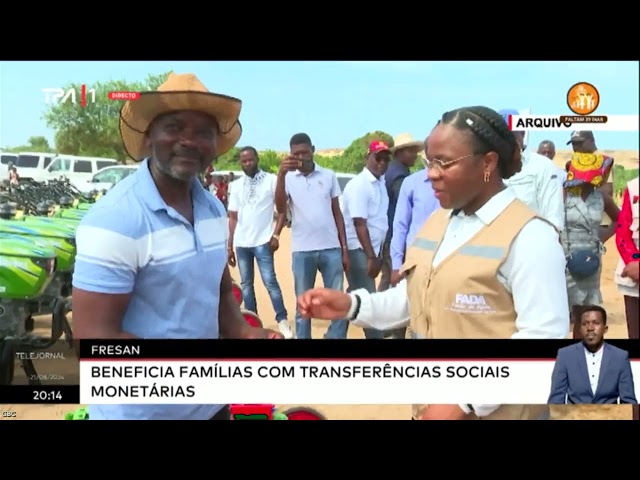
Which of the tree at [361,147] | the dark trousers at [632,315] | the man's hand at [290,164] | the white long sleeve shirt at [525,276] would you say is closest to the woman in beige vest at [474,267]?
the white long sleeve shirt at [525,276]

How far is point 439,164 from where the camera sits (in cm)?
347

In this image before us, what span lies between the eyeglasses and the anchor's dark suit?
1.02m

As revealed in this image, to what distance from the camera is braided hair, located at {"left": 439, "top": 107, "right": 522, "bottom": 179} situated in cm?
339

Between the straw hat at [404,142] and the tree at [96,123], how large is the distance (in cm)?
111

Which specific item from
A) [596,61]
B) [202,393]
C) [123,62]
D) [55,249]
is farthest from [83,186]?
[596,61]

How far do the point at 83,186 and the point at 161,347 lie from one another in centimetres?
82

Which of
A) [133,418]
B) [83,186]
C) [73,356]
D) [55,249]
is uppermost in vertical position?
[83,186]

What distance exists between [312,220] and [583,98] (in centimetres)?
140

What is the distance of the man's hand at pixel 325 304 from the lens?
3.47m

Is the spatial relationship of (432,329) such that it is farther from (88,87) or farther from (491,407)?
(88,87)

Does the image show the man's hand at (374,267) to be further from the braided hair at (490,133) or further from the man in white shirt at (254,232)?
the braided hair at (490,133)

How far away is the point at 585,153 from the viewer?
3.61m

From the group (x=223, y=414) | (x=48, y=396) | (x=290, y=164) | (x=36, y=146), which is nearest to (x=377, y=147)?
(x=290, y=164)

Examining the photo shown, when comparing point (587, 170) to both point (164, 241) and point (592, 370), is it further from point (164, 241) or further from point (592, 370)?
point (164, 241)
